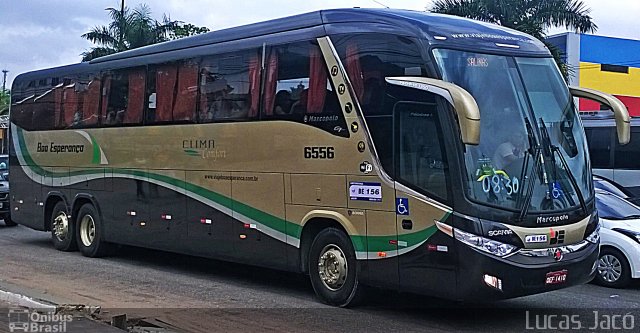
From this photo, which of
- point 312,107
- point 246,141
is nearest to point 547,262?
point 312,107

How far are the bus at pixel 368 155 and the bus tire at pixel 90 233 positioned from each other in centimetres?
129

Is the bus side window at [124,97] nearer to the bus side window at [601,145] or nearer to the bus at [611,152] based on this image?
the bus at [611,152]

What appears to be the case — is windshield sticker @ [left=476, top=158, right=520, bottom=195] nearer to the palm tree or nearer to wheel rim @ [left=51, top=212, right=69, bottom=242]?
wheel rim @ [left=51, top=212, right=69, bottom=242]

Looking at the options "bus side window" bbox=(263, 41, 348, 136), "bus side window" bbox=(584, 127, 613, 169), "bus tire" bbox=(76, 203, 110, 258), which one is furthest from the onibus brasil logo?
"bus side window" bbox=(584, 127, 613, 169)

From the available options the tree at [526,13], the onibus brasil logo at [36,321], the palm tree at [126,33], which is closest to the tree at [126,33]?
the palm tree at [126,33]

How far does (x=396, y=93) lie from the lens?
9828 mm

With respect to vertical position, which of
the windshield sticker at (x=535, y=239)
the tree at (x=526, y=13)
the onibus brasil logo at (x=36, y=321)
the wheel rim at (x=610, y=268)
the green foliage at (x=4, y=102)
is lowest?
the wheel rim at (x=610, y=268)

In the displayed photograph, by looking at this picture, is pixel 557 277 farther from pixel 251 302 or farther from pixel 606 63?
pixel 606 63

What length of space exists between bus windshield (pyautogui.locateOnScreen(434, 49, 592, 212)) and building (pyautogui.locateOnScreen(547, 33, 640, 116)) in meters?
32.5

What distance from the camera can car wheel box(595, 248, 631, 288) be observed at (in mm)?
12250

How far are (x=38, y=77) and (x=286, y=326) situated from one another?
1029cm

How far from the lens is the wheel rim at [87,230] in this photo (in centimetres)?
1591

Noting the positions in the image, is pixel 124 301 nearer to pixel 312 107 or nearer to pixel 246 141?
pixel 246 141

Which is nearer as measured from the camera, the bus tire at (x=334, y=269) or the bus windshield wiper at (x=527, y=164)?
the bus windshield wiper at (x=527, y=164)
